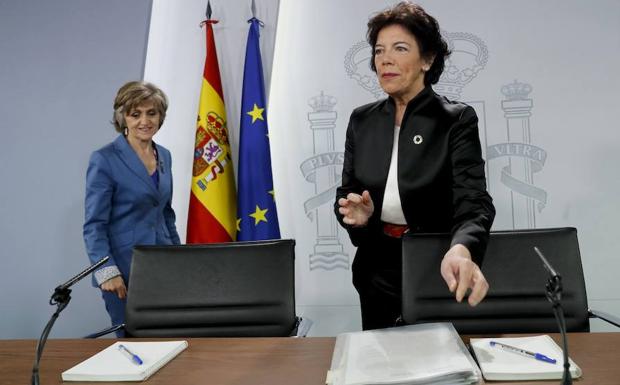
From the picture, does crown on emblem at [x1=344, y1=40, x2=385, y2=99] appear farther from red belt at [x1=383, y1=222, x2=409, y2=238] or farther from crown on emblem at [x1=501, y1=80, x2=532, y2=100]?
red belt at [x1=383, y1=222, x2=409, y2=238]

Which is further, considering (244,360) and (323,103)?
(323,103)

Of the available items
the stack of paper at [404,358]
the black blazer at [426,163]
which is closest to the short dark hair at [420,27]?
the black blazer at [426,163]

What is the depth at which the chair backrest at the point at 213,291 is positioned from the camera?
6.05 ft

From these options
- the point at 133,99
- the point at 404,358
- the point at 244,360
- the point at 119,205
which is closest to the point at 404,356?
the point at 404,358

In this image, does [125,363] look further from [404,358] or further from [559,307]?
[559,307]

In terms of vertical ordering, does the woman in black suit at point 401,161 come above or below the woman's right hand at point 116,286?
above

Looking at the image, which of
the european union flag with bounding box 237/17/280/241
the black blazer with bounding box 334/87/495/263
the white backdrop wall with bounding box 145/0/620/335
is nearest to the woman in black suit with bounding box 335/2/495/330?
the black blazer with bounding box 334/87/495/263

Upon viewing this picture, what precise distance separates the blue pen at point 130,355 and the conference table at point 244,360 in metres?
0.08

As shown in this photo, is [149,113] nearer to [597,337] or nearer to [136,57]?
[136,57]

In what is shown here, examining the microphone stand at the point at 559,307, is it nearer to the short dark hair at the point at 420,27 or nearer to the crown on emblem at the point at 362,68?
the short dark hair at the point at 420,27

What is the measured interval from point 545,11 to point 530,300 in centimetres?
217

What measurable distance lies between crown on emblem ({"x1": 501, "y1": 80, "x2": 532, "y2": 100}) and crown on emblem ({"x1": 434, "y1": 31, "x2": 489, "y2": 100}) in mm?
201

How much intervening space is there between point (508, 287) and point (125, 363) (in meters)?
1.19

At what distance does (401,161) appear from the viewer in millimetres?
1961
